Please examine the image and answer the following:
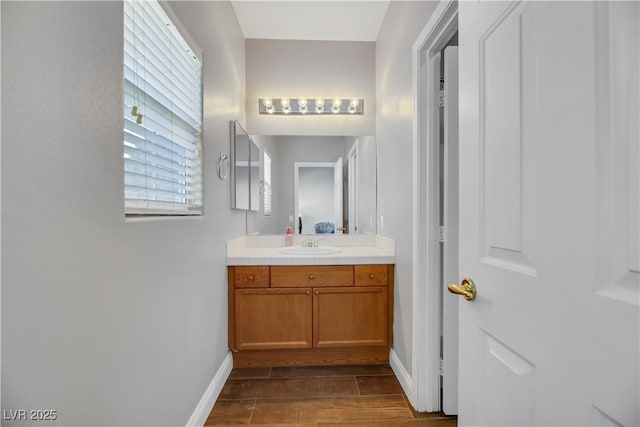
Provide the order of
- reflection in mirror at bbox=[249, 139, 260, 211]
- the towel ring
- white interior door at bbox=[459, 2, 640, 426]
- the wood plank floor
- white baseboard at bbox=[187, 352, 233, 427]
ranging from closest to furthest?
1. white interior door at bbox=[459, 2, 640, 426]
2. white baseboard at bbox=[187, 352, 233, 427]
3. the wood plank floor
4. the towel ring
5. reflection in mirror at bbox=[249, 139, 260, 211]

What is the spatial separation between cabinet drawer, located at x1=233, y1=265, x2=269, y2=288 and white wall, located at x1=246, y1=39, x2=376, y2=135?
127 cm

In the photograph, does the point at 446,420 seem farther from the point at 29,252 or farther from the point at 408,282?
the point at 29,252

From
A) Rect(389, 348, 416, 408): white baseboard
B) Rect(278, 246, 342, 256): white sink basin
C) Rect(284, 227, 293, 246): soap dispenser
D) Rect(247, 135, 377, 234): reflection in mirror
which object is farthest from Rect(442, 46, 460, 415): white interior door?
Rect(284, 227, 293, 246): soap dispenser

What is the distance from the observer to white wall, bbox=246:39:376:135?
2.83 metres

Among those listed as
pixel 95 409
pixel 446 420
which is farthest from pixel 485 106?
pixel 446 420

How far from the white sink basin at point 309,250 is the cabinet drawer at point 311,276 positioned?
0.66ft

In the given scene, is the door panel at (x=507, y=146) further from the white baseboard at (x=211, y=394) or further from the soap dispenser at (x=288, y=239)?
the soap dispenser at (x=288, y=239)

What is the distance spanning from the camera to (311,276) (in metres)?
2.32

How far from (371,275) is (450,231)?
31.3 inches

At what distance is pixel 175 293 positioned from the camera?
1412mm

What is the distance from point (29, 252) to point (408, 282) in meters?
1.79

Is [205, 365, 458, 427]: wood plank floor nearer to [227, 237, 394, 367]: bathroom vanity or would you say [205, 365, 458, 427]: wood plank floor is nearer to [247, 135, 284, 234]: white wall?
[227, 237, 394, 367]: bathroom vanity

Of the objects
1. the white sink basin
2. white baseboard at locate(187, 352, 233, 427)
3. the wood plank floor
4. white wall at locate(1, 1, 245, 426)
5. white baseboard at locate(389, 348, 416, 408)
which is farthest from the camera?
the white sink basin

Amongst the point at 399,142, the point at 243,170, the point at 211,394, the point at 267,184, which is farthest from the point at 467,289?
the point at 267,184
